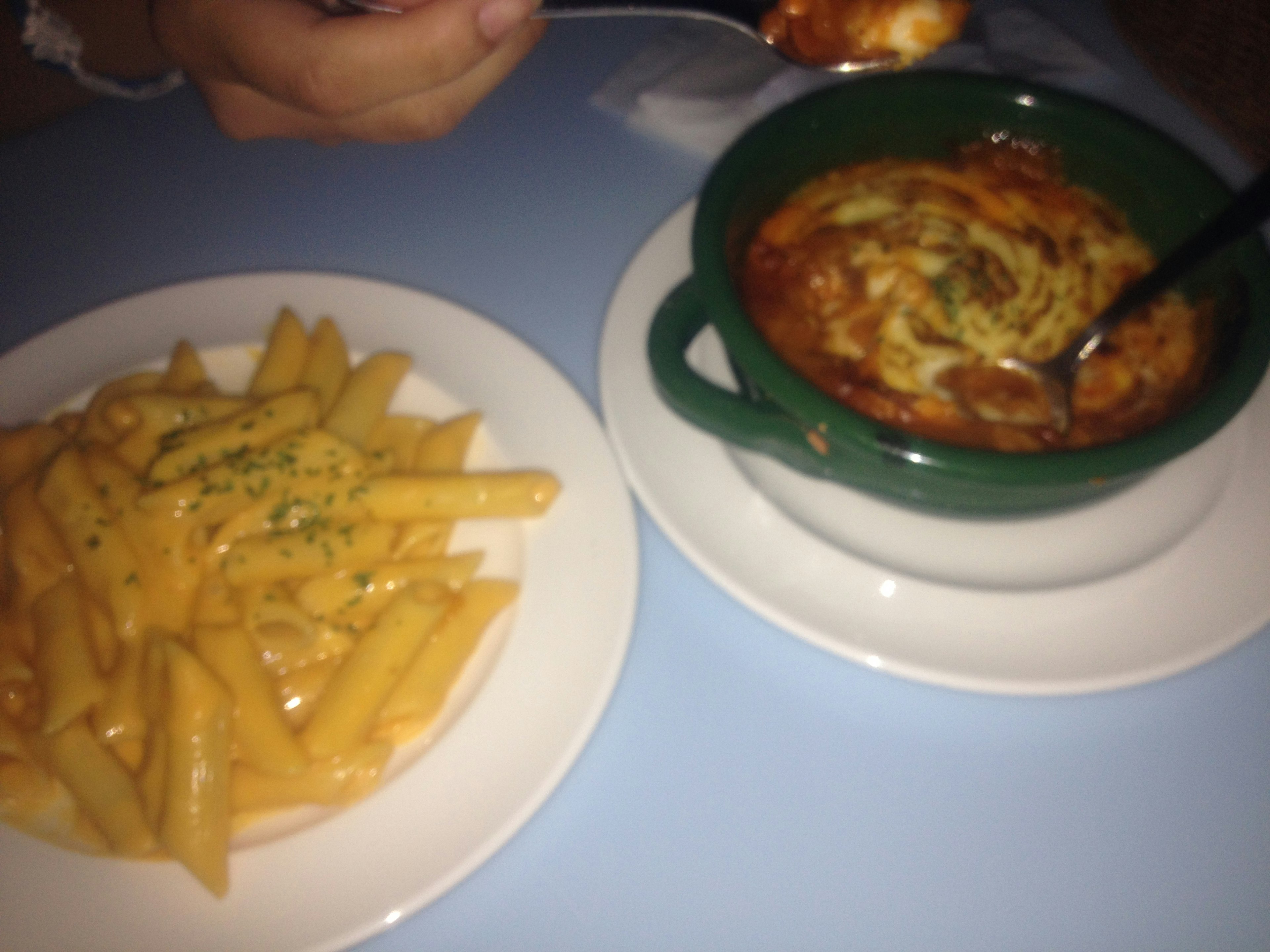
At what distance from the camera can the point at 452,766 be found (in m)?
0.78

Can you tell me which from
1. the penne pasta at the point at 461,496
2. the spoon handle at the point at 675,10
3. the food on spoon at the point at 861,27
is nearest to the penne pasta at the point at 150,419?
the penne pasta at the point at 461,496

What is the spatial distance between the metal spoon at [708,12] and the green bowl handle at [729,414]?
36cm

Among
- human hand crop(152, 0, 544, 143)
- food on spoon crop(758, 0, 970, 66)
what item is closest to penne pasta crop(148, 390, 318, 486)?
human hand crop(152, 0, 544, 143)

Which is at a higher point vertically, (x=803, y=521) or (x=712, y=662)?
(x=803, y=521)

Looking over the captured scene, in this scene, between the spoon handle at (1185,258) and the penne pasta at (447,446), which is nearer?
the spoon handle at (1185,258)

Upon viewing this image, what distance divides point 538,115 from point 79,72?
0.82 m

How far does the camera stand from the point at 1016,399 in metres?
0.95

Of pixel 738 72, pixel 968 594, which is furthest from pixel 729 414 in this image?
pixel 738 72

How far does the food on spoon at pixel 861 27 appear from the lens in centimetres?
102

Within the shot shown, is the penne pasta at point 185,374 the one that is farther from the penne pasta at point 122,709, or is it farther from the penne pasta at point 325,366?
the penne pasta at point 122,709

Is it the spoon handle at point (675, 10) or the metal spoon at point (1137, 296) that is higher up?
the spoon handle at point (675, 10)

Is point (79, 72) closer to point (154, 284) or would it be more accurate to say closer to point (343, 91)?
point (154, 284)

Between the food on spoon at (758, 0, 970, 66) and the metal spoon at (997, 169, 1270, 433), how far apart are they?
0.38 metres

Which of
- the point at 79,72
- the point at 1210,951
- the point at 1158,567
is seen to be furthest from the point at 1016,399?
the point at 79,72
